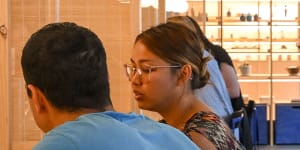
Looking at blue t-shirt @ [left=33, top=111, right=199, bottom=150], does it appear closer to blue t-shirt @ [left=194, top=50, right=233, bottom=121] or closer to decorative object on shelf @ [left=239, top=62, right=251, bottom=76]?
blue t-shirt @ [left=194, top=50, right=233, bottom=121]

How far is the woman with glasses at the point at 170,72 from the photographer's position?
1.73 meters

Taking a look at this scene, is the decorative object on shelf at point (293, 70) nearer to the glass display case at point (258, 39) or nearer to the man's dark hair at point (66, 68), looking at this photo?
the glass display case at point (258, 39)

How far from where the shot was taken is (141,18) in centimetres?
390

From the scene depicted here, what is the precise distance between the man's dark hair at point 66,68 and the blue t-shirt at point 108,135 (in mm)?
76

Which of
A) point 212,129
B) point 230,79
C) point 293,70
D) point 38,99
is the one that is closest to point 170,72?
point 212,129

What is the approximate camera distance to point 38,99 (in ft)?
4.05

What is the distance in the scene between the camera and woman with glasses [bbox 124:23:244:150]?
1727 millimetres

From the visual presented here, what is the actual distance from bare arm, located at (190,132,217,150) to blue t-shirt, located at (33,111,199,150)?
0.99 feet

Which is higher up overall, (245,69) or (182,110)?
(182,110)

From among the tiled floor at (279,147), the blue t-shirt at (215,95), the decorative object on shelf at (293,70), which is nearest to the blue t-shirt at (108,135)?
the blue t-shirt at (215,95)

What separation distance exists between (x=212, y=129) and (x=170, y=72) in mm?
246

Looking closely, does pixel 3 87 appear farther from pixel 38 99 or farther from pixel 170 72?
pixel 38 99

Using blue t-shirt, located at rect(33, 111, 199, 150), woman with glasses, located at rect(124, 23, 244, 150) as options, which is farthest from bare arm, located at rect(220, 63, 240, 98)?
blue t-shirt, located at rect(33, 111, 199, 150)

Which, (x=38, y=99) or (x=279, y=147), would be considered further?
(x=279, y=147)
